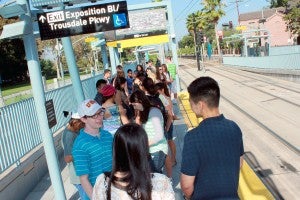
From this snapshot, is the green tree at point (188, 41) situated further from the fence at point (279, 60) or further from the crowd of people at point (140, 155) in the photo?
the crowd of people at point (140, 155)

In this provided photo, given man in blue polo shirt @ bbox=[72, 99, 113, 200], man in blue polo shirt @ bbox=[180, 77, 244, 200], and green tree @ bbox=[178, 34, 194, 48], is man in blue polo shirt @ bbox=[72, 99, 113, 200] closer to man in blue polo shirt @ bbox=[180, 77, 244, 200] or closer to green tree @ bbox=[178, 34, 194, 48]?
man in blue polo shirt @ bbox=[180, 77, 244, 200]

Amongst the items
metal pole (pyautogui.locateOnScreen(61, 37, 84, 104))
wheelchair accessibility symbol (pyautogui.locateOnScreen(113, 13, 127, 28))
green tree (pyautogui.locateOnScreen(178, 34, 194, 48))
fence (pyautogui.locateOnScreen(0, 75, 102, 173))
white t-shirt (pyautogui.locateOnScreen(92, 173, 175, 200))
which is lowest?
green tree (pyautogui.locateOnScreen(178, 34, 194, 48))

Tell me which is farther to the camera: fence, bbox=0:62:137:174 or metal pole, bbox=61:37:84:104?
fence, bbox=0:62:137:174

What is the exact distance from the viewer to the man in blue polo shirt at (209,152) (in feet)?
8.96

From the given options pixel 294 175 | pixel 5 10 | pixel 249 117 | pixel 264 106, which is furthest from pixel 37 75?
pixel 264 106

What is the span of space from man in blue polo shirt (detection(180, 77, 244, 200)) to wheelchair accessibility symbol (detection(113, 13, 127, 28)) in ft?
7.97

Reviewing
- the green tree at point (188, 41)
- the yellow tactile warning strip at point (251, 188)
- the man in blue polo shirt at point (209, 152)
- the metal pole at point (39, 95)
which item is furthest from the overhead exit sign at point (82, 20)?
the green tree at point (188, 41)

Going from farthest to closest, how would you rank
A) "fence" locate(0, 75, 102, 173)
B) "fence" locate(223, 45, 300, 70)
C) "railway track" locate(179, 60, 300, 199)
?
"fence" locate(223, 45, 300, 70)
"railway track" locate(179, 60, 300, 199)
"fence" locate(0, 75, 102, 173)

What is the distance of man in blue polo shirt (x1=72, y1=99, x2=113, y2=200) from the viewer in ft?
11.0

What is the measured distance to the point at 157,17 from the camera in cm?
1767

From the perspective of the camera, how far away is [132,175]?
220 centimetres

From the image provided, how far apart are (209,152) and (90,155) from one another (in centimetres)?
114

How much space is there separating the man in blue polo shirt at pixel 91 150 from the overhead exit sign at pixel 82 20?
1580mm

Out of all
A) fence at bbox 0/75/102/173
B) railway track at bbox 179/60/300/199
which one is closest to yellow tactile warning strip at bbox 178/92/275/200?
railway track at bbox 179/60/300/199
